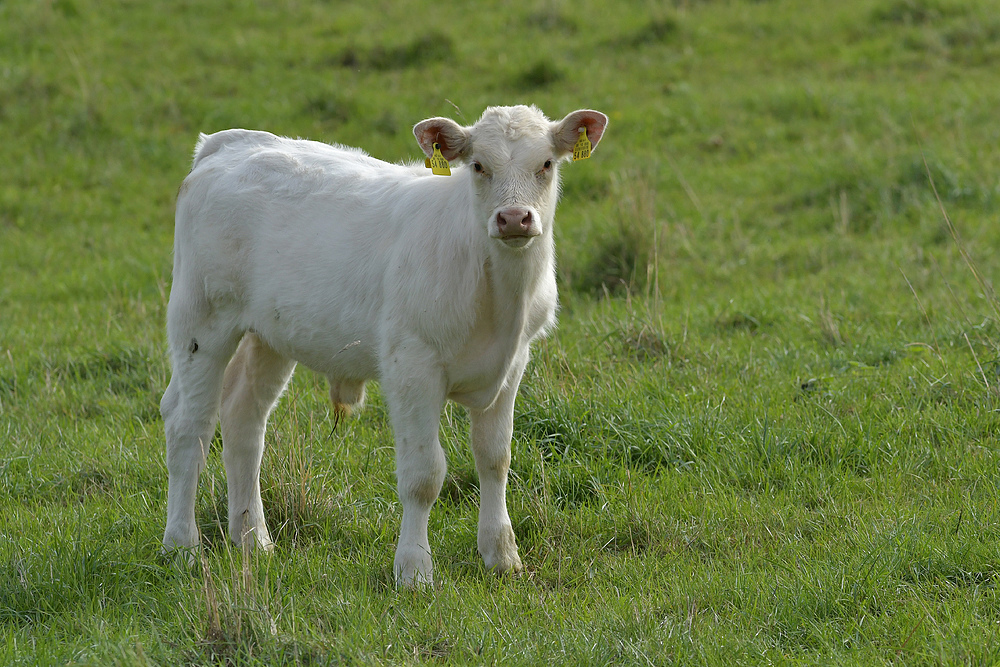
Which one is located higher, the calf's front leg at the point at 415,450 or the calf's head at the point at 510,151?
the calf's head at the point at 510,151

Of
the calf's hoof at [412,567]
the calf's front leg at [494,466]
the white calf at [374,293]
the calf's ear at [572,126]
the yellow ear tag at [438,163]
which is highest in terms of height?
the calf's ear at [572,126]

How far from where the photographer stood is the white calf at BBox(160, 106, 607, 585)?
15.0 ft

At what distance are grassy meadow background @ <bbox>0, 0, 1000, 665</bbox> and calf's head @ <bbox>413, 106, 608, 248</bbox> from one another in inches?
60.2

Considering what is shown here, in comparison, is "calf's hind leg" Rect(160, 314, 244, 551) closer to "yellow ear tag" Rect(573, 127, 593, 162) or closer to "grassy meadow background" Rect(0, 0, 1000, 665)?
"grassy meadow background" Rect(0, 0, 1000, 665)

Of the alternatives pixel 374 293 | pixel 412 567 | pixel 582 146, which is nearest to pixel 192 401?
pixel 374 293

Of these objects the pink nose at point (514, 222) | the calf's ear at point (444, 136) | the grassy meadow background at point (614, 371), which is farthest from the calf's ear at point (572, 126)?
the grassy meadow background at point (614, 371)

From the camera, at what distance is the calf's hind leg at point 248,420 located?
526 cm

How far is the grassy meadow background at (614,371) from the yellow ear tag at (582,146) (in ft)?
5.29

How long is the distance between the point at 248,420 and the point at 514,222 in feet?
6.54

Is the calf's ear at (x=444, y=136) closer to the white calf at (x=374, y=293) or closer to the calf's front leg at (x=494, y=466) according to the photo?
the white calf at (x=374, y=293)

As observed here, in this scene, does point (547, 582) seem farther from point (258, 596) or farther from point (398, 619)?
point (258, 596)

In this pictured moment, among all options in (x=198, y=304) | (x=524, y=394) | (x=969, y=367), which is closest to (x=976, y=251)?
(x=969, y=367)

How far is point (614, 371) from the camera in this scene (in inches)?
256

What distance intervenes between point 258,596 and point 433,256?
1.61 m
